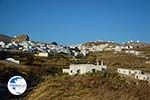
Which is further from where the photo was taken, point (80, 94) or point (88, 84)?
point (88, 84)

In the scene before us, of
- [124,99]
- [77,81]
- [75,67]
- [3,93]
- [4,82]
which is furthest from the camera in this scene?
[75,67]

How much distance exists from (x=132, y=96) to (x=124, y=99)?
224mm

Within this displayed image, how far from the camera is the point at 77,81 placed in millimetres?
8500

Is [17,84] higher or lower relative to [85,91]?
higher

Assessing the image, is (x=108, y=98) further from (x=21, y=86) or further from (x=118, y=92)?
(x=21, y=86)

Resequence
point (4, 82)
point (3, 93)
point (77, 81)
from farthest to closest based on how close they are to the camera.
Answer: point (4, 82)
point (3, 93)
point (77, 81)

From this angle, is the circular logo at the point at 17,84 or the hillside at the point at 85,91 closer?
the hillside at the point at 85,91

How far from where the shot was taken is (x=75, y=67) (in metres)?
27.6

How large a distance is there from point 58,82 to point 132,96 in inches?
91.3

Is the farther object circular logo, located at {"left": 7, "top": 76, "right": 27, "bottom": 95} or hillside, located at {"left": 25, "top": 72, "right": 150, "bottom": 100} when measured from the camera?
circular logo, located at {"left": 7, "top": 76, "right": 27, "bottom": 95}

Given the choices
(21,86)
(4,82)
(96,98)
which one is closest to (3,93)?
(21,86)

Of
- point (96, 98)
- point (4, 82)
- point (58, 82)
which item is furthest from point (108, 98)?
point (4, 82)

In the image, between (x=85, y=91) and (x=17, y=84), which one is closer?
(x=85, y=91)

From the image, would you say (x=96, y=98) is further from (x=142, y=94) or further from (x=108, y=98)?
(x=142, y=94)
